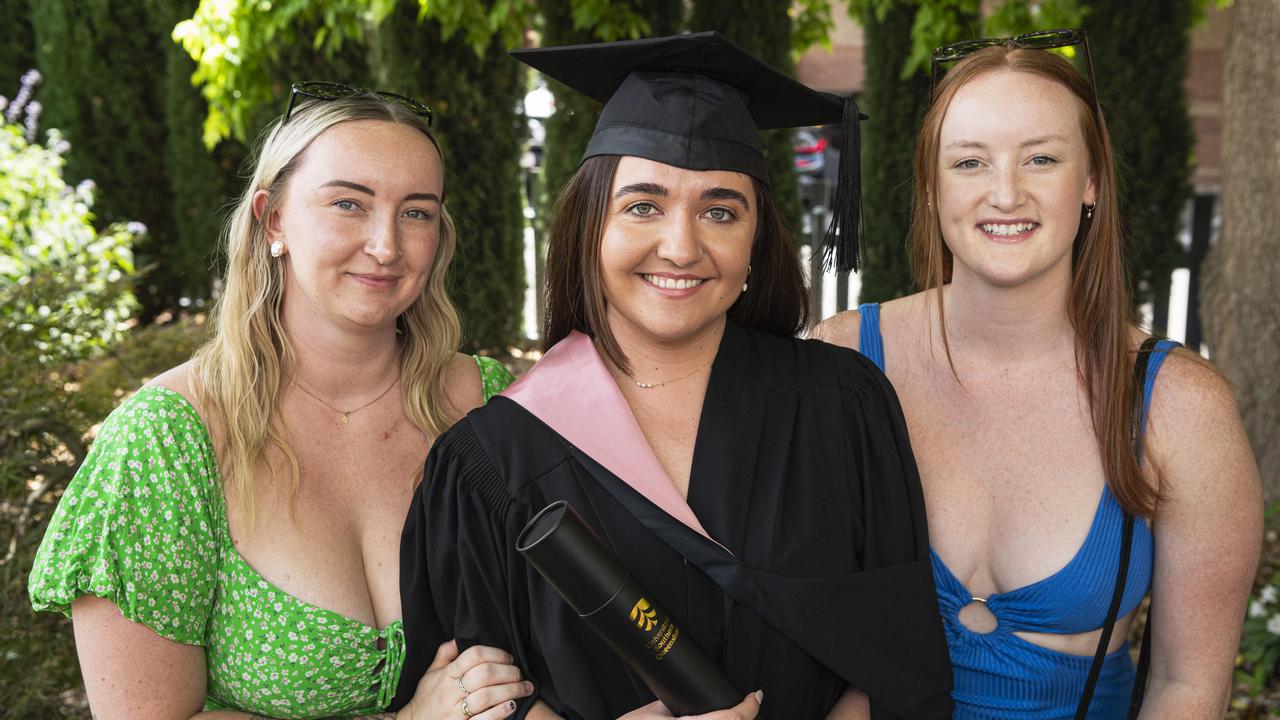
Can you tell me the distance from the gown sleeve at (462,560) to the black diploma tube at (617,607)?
0.31 m

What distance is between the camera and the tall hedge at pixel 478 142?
664 centimetres

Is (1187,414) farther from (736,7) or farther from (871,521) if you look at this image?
(736,7)

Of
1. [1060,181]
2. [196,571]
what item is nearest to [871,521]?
[1060,181]

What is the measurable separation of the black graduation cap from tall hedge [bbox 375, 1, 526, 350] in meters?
4.26

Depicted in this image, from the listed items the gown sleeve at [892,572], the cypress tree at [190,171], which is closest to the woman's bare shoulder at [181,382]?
the gown sleeve at [892,572]

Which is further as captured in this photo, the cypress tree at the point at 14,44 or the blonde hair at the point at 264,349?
the cypress tree at the point at 14,44

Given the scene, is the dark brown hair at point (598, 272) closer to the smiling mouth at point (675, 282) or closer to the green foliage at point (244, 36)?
the smiling mouth at point (675, 282)

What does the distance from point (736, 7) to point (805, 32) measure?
1227 mm

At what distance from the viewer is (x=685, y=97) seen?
2.07 meters

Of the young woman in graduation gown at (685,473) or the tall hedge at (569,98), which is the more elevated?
the tall hedge at (569,98)

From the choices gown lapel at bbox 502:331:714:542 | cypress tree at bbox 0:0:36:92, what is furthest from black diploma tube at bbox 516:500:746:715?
cypress tree at bbox 0:0:36:92

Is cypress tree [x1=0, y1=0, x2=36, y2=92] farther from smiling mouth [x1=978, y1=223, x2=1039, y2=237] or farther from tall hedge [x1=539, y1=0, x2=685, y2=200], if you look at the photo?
smiling mouth [x1=978, y1=223, x2=1039, y2=237]

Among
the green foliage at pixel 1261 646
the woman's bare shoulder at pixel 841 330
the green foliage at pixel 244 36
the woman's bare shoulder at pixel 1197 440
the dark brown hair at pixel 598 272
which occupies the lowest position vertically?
the green foliage at pixel 1261 646

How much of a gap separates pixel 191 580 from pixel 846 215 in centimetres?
146
